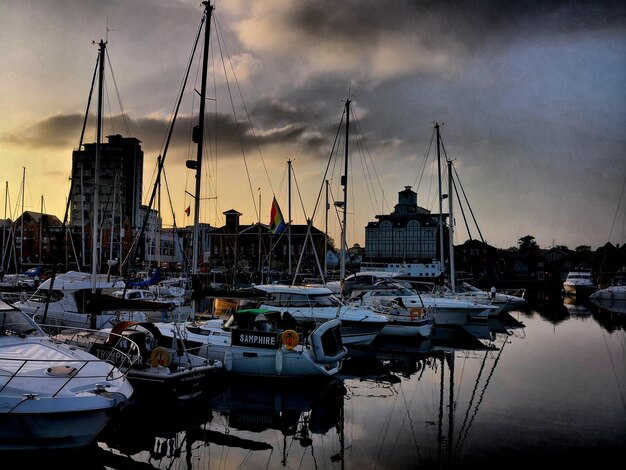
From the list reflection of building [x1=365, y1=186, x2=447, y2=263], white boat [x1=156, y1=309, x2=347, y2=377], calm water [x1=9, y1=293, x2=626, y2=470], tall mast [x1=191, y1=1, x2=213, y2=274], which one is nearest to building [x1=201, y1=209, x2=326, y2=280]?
reflection of building [x1=365, y1=186, x2=447, y2=263]

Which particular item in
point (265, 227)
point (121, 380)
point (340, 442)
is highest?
point (265, 227)

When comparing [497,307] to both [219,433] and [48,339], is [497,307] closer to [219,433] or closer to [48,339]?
[219,433]

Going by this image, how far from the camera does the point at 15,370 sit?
38.8 feet

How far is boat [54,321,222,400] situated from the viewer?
1552 centimetres

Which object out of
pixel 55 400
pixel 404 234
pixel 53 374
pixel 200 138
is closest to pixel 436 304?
pixel 200 138

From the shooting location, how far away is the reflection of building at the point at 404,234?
112062mm

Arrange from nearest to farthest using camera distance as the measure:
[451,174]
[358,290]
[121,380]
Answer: [121,380]
[358,290]
[451,174]

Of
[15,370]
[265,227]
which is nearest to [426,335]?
[15,370]

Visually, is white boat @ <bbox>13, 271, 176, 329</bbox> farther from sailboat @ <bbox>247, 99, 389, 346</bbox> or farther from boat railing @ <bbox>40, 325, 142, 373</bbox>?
boat railing @ <bbox>40, 325, 142, 373</bbox>

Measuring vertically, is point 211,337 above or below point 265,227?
below

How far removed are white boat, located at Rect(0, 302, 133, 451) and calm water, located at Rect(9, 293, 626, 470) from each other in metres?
0.66

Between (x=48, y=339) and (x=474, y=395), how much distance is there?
13.8 m

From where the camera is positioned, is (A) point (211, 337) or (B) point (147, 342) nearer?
(B) point (147, 342)

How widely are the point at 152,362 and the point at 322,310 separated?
12.3 m
